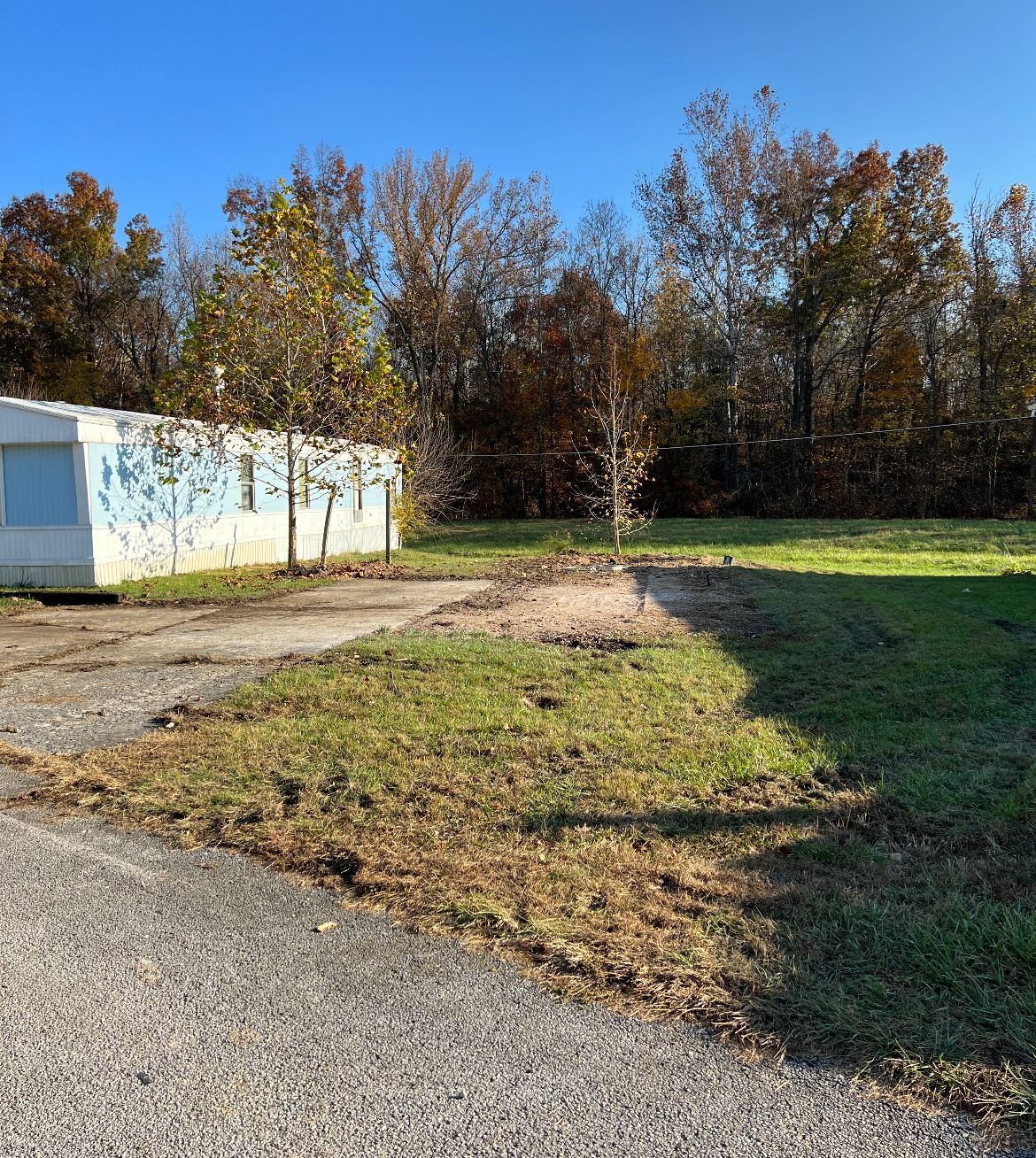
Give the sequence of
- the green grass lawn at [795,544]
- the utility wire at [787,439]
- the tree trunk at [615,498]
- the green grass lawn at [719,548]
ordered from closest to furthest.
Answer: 1. the green grass lawn at [719,548]
2. the tree trunk at [615,498]
3. the green grass lawn at [795,544]
4. the utility wire at [787,439]

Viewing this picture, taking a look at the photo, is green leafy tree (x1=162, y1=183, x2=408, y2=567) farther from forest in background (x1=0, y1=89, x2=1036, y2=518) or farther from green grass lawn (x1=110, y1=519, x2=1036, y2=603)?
forest in background (x1=0, y1=89, x2=1036, y2=518)

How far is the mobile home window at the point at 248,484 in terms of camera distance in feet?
54.4

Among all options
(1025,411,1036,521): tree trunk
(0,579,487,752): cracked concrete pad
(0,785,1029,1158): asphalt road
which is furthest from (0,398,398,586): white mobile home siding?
(1025,411,1036,521): tree trunk

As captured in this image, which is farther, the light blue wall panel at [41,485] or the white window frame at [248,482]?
the white window frame at [248,482]

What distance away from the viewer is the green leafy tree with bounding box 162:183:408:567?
14539 millimetres

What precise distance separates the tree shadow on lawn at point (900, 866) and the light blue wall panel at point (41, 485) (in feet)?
36.0

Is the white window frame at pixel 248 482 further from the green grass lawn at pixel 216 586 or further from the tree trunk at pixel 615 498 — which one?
the tree trunk at pixel 615 498

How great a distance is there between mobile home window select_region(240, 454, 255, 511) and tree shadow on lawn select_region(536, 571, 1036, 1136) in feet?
42.0

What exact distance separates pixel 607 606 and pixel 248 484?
9.73m

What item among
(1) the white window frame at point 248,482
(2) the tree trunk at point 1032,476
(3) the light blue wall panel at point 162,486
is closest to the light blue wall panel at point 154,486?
(3) the light blue wall panel at point 162,486

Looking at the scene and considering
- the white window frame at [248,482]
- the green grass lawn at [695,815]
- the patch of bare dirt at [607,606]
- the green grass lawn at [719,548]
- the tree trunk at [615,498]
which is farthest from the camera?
the tree trunk at [615,498]

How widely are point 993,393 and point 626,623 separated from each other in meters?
27.4

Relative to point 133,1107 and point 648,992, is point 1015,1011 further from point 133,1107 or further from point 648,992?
point 133,1107

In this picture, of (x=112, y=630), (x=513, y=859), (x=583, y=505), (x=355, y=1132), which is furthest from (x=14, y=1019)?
(x=583, y=505)
